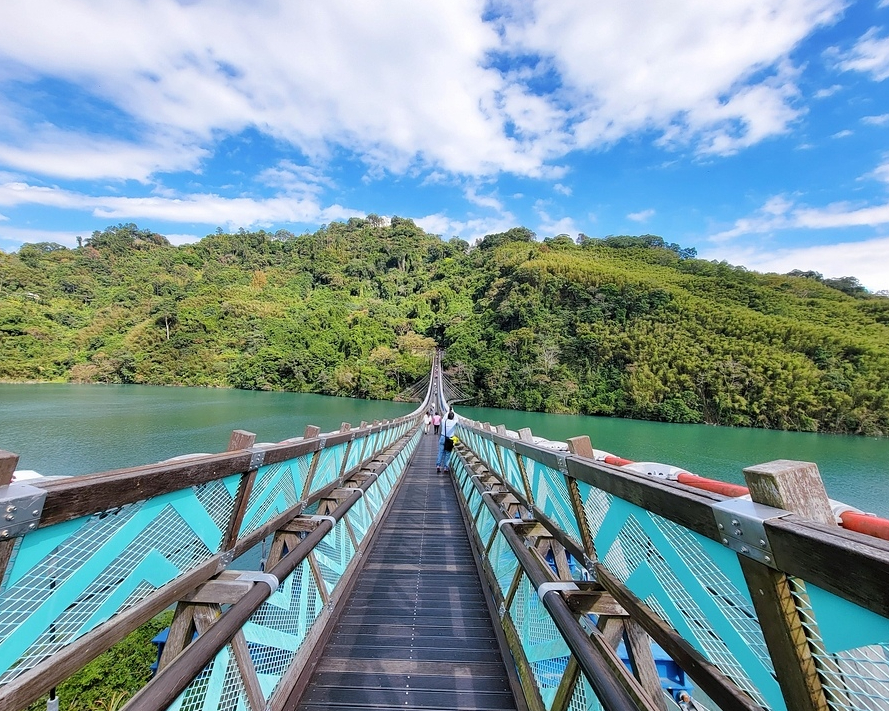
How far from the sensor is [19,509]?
710mm

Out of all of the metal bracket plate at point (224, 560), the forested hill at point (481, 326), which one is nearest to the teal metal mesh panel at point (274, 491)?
the metal bracket plate at point (224, 560)

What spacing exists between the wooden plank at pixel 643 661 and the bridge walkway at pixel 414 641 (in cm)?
63

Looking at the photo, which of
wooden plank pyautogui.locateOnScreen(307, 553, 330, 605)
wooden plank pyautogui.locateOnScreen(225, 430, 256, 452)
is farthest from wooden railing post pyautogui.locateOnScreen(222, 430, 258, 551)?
wooden plank pyautogui.locateOnScreen(307, 553, 330, 605)

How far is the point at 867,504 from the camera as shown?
13.6 m

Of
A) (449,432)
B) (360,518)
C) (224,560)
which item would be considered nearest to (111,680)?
(360,518)

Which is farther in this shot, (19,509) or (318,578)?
(318,578)

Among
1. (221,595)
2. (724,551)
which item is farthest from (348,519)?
(724,551)

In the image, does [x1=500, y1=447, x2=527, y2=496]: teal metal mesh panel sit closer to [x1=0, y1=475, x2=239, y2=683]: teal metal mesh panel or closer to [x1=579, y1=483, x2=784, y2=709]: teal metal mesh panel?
[x1=579, y1=483, x2=784, y2=709]: teal metal mesh panel

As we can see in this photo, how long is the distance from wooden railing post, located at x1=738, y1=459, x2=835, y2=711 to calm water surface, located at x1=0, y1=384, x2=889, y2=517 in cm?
1586

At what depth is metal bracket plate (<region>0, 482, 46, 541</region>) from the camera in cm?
69

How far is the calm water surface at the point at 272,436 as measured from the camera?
15.7 meters

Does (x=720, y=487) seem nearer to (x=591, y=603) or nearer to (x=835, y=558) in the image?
(x=591, y=603)

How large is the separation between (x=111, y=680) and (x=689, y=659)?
7.44 m

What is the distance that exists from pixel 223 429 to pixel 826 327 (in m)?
42.4
